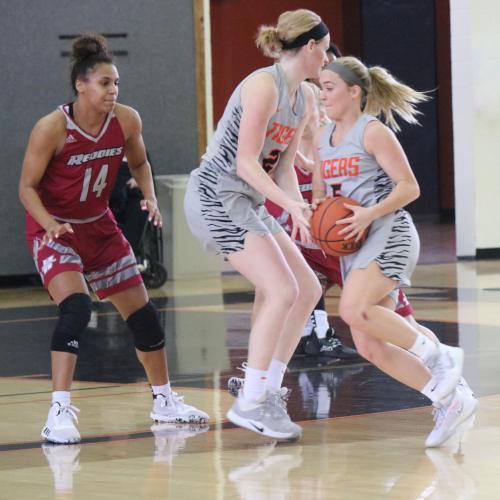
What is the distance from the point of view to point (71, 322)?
548 cm

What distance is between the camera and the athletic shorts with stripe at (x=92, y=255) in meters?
5.57

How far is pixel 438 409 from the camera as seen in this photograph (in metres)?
5.08

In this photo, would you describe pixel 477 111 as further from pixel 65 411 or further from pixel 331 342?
pixel 65 411

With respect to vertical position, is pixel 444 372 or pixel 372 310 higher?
pixel 372 310

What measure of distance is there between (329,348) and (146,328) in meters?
2.17

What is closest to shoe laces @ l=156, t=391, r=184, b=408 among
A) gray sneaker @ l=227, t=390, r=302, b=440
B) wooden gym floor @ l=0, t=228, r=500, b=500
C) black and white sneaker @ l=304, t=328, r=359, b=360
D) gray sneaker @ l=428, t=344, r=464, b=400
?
wooden gym floor @ l=0, t=228, r=500, b=500

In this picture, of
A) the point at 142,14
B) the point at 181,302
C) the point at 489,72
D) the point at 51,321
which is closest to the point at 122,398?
the point at 51,321

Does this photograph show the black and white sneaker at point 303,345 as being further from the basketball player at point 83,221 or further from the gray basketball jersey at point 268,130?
the gray basketball jersey at point 268,130

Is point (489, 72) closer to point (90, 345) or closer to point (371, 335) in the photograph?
point (90, 345)

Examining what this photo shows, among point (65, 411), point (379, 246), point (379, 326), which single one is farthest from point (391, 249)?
point (65, 411)

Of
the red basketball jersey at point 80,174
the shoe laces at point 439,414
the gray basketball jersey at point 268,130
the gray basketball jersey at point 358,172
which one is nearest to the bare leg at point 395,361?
the shoe laces at point 439,414

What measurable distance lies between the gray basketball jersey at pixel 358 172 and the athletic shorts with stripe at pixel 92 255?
3.44ft

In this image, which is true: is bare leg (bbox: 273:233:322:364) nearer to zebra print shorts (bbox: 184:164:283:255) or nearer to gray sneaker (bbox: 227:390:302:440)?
zebra print shorts (bbox: 184:164:283:255)

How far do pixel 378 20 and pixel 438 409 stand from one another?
53.0 feet
